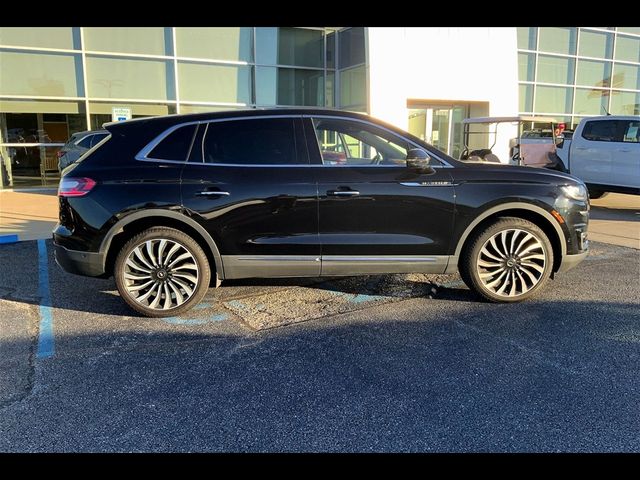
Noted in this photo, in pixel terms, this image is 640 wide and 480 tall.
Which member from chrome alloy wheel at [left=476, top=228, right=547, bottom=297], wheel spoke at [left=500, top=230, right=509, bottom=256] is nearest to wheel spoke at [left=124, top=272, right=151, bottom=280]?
chrome alloy wheel at [left=476, top=228, right=547, bottom=297]

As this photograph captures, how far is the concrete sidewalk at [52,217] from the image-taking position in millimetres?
7941

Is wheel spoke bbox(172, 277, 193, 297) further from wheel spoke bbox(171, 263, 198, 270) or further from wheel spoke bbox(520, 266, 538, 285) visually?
wheel spoke bbox(520, 266, 538, 285)

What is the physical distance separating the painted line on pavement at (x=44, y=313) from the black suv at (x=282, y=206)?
1.77 ft

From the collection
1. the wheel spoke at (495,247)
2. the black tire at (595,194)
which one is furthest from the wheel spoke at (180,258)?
the black tire at (595,194)

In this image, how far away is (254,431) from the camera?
2783 millimetres

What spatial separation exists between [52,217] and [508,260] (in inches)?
340

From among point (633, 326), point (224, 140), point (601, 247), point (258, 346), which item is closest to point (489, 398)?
point (258, 346)

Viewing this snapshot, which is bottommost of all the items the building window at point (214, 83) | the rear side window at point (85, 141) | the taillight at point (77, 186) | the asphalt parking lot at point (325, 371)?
the asphalt parking lot at point (325, 371)

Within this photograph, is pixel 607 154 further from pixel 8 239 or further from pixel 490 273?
pixel 8 239

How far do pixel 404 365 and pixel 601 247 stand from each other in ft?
16.9

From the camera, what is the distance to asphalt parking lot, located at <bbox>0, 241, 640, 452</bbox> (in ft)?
9.02

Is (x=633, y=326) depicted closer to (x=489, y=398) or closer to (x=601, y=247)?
(x=489, y=398)

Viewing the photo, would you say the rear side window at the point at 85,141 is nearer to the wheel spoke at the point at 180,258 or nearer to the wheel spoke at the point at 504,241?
the wheel spoke at the point at 180,258
